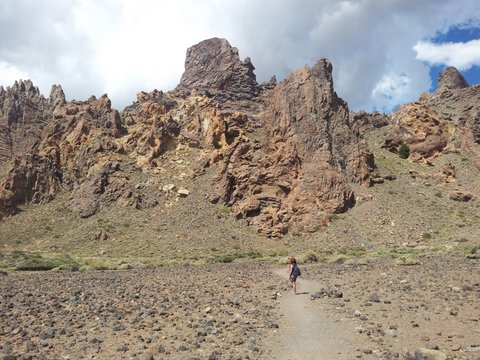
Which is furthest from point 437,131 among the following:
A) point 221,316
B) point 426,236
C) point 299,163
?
point 221,316

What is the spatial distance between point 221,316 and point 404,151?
6300 centimetres

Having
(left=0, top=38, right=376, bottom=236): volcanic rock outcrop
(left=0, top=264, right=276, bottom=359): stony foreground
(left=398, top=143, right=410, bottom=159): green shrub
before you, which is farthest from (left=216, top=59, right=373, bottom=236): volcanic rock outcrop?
(left=0, top=264, right=276, bottom=359): stony foreground

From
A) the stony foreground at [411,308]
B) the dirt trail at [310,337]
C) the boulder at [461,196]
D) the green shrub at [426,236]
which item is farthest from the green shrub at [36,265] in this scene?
the boulder at [461,196]

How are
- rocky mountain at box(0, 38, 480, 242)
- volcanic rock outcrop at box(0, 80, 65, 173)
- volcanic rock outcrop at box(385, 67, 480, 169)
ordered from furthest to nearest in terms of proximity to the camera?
volcanic rock outcrop at box(0, 80, 65, 173)
volcanic rock outcrop at box(385, 67, 480, 169)
rocky mountain at box(0, 38, 480, 242)

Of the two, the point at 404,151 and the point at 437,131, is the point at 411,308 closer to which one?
the point at 404,151

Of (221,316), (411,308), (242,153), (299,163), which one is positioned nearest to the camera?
(411,308)

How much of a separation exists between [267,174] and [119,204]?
22903 millimetres

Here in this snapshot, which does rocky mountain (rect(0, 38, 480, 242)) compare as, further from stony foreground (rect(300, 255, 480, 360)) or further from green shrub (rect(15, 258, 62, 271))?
stony foreground (rect(300, 255, 480, 360))

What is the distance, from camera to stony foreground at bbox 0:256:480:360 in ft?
36.6

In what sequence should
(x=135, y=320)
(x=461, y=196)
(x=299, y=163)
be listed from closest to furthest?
(x=135, y=320), (x=461, y=196), (x=299, y=163)

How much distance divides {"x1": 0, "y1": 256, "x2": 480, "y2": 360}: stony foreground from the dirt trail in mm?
260

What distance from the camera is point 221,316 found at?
15.0 m

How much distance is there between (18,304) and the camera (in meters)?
17.2

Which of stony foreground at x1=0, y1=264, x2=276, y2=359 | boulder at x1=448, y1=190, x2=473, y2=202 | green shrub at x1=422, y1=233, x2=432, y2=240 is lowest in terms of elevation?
stony foreground at x1=0, y1=264, x2=276, y2=359
